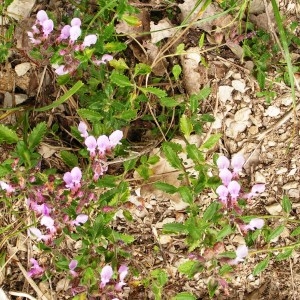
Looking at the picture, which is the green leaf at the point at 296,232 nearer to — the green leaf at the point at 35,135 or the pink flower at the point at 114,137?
the pink flower at the point at 114,137

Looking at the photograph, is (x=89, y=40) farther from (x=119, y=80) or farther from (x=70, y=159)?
(x=70, y=159)

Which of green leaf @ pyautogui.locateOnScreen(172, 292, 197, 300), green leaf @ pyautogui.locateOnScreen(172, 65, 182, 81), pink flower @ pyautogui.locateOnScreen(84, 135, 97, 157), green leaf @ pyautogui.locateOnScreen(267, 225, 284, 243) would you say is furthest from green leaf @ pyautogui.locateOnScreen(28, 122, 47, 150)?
green leaf @ pyautogui.locateOnScreen(267, 225, 284, 243)

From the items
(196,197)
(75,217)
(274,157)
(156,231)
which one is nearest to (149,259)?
(156,231)

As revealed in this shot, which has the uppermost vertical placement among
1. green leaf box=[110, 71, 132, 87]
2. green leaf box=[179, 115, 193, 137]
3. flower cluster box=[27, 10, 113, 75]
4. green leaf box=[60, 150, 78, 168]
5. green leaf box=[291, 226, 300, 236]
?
flower cluster box=[27, 10, 113, 75]

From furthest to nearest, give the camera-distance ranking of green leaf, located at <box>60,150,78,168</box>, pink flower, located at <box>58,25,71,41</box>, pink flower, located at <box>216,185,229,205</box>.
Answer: green leaf, located at <box>60,150,78,168</box>
pink flower, located at <box>58,25,71,41</box>
pink flower, located at <box>216,185,229,205</box>

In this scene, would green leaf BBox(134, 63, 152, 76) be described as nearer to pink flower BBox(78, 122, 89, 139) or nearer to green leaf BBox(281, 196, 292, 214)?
pink flower BBox(78, 122, 89, 139)

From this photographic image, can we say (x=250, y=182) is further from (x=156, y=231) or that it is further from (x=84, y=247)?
(x=84, y=247)
